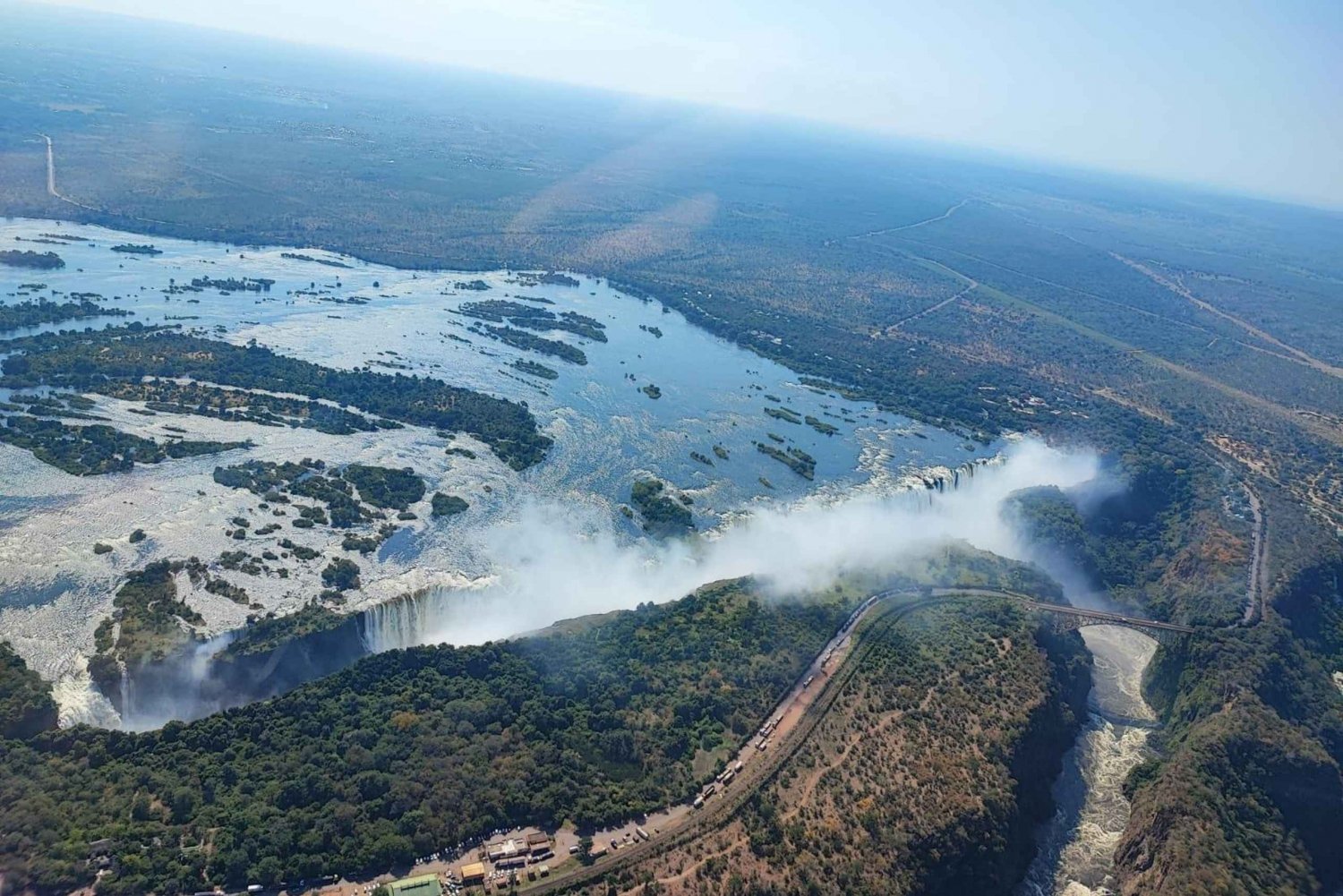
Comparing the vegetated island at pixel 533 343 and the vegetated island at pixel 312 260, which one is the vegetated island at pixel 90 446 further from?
the vegetated island at pixel 312 260

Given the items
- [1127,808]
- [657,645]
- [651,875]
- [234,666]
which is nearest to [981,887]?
[1127,808]

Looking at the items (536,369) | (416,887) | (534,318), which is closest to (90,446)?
(536,369)

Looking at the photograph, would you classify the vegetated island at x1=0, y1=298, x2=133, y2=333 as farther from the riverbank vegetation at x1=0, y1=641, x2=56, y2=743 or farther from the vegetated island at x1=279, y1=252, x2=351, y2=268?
the riverbank vegetation at x1=0, y1=641, x2=56, y2=743

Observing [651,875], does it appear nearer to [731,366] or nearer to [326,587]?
[326,587]

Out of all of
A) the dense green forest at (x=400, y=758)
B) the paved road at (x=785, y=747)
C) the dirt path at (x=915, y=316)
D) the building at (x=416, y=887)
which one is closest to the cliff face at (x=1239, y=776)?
the paved road at (x=785, y=747)

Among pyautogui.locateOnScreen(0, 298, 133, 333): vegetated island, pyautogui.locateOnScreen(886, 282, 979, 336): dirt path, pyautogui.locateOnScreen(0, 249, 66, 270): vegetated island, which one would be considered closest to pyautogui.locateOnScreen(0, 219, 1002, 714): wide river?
pyautogui.locateOnScreen(0, 298, 133, 333): vegetated island

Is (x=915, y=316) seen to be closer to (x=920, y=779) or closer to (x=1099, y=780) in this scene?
(x=1099, y=780)
